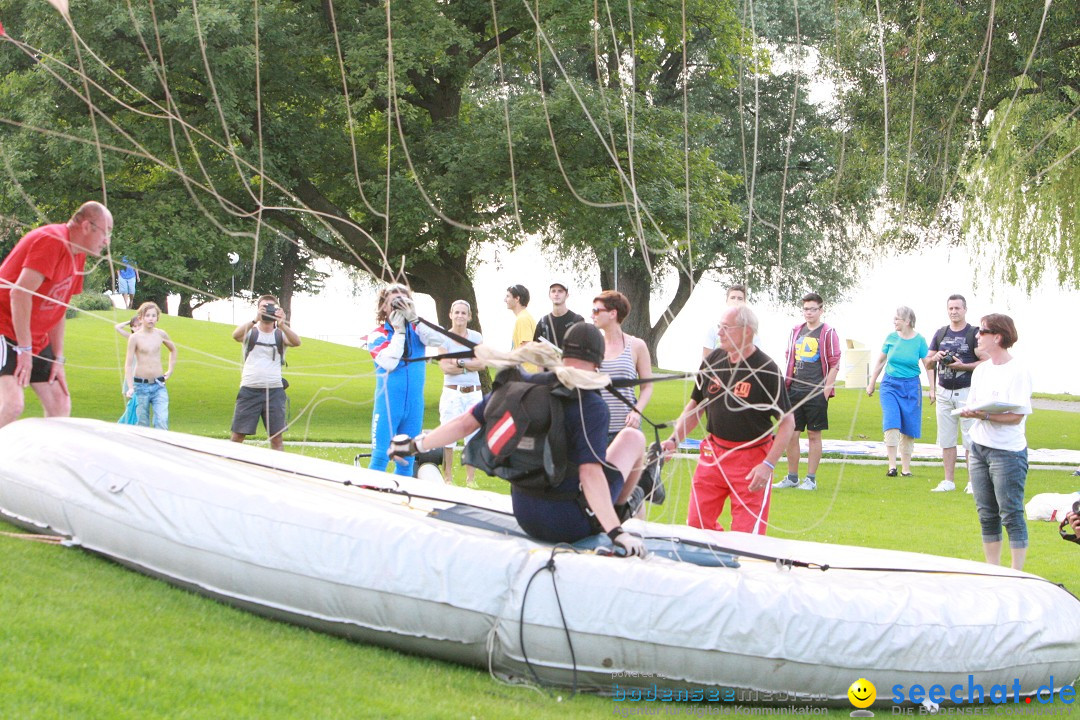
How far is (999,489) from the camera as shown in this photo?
6.23 m

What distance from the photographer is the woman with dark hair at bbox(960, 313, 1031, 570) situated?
20.3 ft

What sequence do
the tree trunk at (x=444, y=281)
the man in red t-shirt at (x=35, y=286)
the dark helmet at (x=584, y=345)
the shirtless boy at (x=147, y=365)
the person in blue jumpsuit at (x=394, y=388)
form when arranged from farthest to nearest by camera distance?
the tree trunk at (x=444, y=281) → the shirtless boy at (x=147, y=365) → the person in blue jumpsuit at (x=394, y=388) → the man in red t-shirt at (x=35, y=286) → the dark helmet at (x=584, y=345)

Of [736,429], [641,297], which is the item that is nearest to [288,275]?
[641,297]

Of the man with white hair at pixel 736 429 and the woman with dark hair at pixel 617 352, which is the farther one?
the woman with dark hair at pixel 617 352

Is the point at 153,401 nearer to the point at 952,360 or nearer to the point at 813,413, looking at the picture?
the point at 813,413

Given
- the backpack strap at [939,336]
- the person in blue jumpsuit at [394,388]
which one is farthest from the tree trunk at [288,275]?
the person in blue jumpsuit at [394,388]

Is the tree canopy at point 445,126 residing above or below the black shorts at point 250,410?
above

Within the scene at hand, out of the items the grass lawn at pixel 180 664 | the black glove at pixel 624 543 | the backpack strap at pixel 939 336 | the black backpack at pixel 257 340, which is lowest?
the grass lawn at pixel 180 664

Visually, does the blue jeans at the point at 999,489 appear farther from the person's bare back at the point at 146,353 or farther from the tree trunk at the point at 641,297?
the tree trunk at the point at 641,297

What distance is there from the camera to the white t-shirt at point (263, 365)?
10055 mm

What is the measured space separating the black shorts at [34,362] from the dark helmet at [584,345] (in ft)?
10.7

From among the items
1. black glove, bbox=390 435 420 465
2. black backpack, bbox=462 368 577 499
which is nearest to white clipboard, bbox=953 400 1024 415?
black backpack, bbox=462 368 577 499

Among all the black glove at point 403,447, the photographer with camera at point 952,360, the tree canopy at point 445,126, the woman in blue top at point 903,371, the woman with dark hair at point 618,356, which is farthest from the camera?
the tree canopy at point 445,126

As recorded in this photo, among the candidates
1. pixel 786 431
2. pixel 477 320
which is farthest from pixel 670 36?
pixel 786 431
